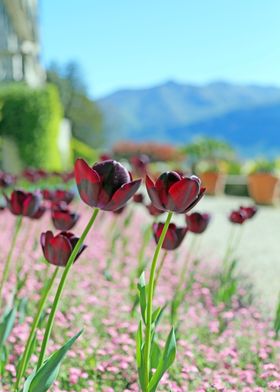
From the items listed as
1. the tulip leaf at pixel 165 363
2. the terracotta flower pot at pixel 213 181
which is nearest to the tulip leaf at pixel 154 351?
the tulip leaf at pixel 165 363

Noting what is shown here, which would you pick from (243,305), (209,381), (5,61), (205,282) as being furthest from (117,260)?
(5,61)

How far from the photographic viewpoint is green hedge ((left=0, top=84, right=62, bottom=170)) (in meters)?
14.9

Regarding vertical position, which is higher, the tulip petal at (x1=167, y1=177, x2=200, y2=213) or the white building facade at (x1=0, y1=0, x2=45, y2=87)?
the white building facade at (x1=0, y1=0, x2=45, y2=87)

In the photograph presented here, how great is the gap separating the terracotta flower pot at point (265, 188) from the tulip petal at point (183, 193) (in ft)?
45.8

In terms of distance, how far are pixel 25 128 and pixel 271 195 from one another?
6736 millimetres

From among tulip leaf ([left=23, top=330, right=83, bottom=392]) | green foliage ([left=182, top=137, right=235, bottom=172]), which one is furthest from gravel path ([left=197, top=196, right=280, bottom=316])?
green foliage ([left=182, top=137, right=235, bottom=172])

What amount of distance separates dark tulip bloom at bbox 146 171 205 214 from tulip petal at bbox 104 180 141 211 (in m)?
0.09

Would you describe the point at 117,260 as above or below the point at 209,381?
above

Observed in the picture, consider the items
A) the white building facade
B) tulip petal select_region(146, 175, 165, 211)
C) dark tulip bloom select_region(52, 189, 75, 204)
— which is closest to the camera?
tulip petal select_region(146, 175, 165, 211)

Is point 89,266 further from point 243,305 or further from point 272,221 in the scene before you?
point 272,221

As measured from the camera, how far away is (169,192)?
158cm

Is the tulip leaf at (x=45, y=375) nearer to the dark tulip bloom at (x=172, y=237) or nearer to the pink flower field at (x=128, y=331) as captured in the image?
the pink flower field at (x=128, y=331)

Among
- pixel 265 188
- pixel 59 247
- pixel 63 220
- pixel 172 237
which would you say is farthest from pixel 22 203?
pixel 265 188

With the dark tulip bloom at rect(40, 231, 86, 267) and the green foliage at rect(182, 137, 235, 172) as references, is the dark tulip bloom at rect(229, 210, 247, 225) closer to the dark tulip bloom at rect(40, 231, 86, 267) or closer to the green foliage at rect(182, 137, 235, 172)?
the dark tulip bloom at rect(40, 231, 86, 267)
